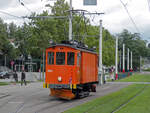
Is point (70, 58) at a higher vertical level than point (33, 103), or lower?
higher

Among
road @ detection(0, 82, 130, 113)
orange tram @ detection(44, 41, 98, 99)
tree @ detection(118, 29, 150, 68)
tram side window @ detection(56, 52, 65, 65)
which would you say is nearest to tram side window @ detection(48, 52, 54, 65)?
orange tram @ detection(44, 41, 98, 99)

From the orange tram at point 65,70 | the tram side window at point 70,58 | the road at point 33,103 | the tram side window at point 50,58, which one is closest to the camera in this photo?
the road at point 33,103

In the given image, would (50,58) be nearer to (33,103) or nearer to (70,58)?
(70,58)

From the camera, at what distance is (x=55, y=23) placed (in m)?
47.4

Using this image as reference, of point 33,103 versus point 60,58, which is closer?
point 33,103

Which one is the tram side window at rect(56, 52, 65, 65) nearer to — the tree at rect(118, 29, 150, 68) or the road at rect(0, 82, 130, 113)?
the road at rect(0, 82, 130, 113)

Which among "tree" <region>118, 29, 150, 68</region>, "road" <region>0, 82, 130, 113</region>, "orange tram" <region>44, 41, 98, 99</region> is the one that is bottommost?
"road" <region>0, 82, 130, 113</region>

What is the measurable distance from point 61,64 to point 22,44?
61.9 meters

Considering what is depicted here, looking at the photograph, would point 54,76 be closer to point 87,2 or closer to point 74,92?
point 74,92

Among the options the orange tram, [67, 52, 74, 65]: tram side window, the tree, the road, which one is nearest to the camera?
the road

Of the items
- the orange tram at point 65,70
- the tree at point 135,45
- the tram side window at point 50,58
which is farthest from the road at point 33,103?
the tree at point 135,45

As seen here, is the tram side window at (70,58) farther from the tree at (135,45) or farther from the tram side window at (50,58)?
the tree at (135,45)

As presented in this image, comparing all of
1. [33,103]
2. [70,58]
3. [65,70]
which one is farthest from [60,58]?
[33,103]

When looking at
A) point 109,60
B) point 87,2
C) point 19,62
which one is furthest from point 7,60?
point 87,2
